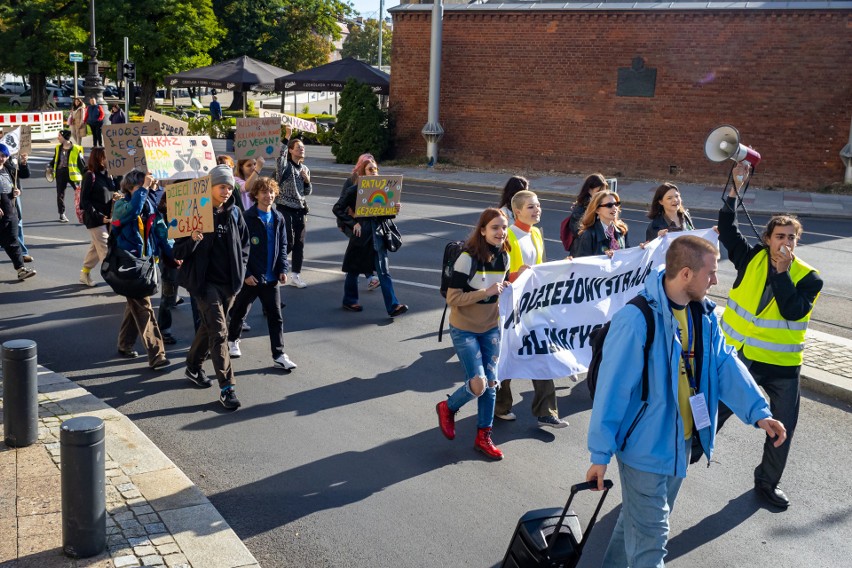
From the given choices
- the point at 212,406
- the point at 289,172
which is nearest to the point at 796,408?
the point at 212,406

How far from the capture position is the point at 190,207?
7531 mm

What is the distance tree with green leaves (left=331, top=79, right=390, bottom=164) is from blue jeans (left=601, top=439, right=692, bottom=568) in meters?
25.1

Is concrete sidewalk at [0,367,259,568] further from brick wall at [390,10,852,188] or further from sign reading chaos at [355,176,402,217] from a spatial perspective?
brick wall at [390,10,852,188]

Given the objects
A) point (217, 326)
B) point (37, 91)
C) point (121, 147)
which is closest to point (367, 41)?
point (37, 91)

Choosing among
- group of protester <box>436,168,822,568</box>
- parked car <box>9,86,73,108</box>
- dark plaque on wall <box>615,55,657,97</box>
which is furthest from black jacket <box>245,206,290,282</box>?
parked car <box>9,86,73,108</box>

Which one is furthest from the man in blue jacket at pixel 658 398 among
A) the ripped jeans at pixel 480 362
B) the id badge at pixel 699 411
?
the ripped jeans at pixel 480 362

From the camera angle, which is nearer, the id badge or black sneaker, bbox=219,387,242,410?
the id badge

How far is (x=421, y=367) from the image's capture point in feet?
28.9

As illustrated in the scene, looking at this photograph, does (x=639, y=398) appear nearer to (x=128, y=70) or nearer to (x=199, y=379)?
(x=199, y=379)

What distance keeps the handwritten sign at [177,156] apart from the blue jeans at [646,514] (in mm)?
7352

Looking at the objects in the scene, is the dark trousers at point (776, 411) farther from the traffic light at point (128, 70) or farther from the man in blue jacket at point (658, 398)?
the traffic light at point (128, 70)

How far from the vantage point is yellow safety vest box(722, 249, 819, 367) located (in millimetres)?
6066

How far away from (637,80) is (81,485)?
79.8 feet

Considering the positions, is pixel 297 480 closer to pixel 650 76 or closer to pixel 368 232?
pixel 368 232
